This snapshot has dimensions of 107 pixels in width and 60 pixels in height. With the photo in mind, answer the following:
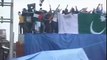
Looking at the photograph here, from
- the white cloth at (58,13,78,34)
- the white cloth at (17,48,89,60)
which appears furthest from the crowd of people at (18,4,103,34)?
the white cloth at (17,48,89,60)

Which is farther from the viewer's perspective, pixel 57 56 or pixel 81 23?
pixel 81 23

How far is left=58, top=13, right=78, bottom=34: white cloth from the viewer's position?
1459cm

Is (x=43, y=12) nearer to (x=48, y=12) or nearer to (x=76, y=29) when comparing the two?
(x=48, y=12)

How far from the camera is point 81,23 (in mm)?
14719

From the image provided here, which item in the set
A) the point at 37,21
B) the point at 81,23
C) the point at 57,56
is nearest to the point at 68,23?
the point at 81,23

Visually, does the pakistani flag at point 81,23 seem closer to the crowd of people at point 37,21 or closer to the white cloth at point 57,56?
the crowd of people at point 37,21

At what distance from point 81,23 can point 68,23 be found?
0.60m

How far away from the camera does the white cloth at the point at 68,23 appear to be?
1459 centimetres

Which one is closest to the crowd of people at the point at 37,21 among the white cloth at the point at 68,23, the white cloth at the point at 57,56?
the white cloth at the point at 68,23

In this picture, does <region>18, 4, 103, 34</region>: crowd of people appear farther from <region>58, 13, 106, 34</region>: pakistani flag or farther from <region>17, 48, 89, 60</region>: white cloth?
<region>17, 48, 89, 60</region>: white cloth

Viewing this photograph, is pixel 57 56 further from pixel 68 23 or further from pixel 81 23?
pixel 81 23

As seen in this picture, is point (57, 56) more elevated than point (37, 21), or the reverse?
point (37, 21)

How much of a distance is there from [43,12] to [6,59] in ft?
9.00

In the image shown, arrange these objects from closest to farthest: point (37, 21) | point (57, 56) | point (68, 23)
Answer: point (57, 56)
point (37, 21)
point (68, 23)
